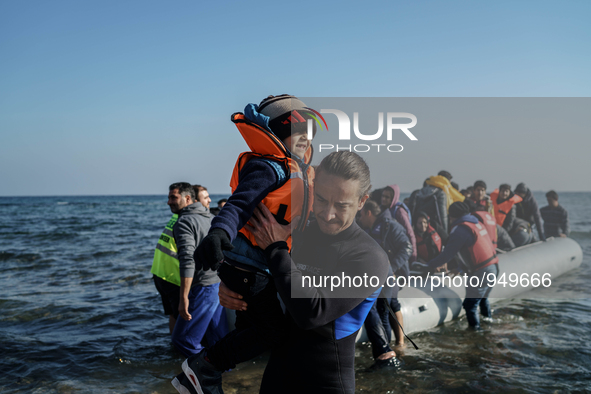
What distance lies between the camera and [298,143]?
2.17 metres

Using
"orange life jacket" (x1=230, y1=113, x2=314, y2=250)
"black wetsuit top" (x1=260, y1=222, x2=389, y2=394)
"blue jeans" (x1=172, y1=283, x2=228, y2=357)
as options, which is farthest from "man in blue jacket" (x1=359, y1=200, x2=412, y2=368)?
"orange life jacket" (x1=230, y1=113, x2=314, y2=250)

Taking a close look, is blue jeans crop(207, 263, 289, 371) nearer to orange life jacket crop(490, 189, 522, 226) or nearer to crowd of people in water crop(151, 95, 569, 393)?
crowd of people in water crop(151, 95, 569, 393)

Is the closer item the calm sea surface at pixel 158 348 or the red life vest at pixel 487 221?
the calm sea surface at pixel 158 348

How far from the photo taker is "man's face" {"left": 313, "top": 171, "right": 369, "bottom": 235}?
76.5 inches

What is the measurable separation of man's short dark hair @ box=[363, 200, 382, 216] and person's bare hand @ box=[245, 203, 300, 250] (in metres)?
3.34

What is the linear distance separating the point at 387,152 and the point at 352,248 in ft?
3.62

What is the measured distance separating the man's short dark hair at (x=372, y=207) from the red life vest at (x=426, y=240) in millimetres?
1818

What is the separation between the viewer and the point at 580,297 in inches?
329

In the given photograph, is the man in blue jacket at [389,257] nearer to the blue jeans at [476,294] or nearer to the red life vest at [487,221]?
the blue jeans at [476,294]

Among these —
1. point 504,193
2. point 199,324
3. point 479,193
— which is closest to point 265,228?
point 199,324

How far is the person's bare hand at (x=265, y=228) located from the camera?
187cm

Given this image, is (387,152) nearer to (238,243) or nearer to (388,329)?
(238,243)

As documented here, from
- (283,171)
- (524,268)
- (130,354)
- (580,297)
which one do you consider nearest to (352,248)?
(283,171)

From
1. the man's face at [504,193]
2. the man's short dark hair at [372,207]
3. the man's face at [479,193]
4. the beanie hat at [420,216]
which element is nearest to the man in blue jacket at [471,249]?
the beanie hat at [420,216]
